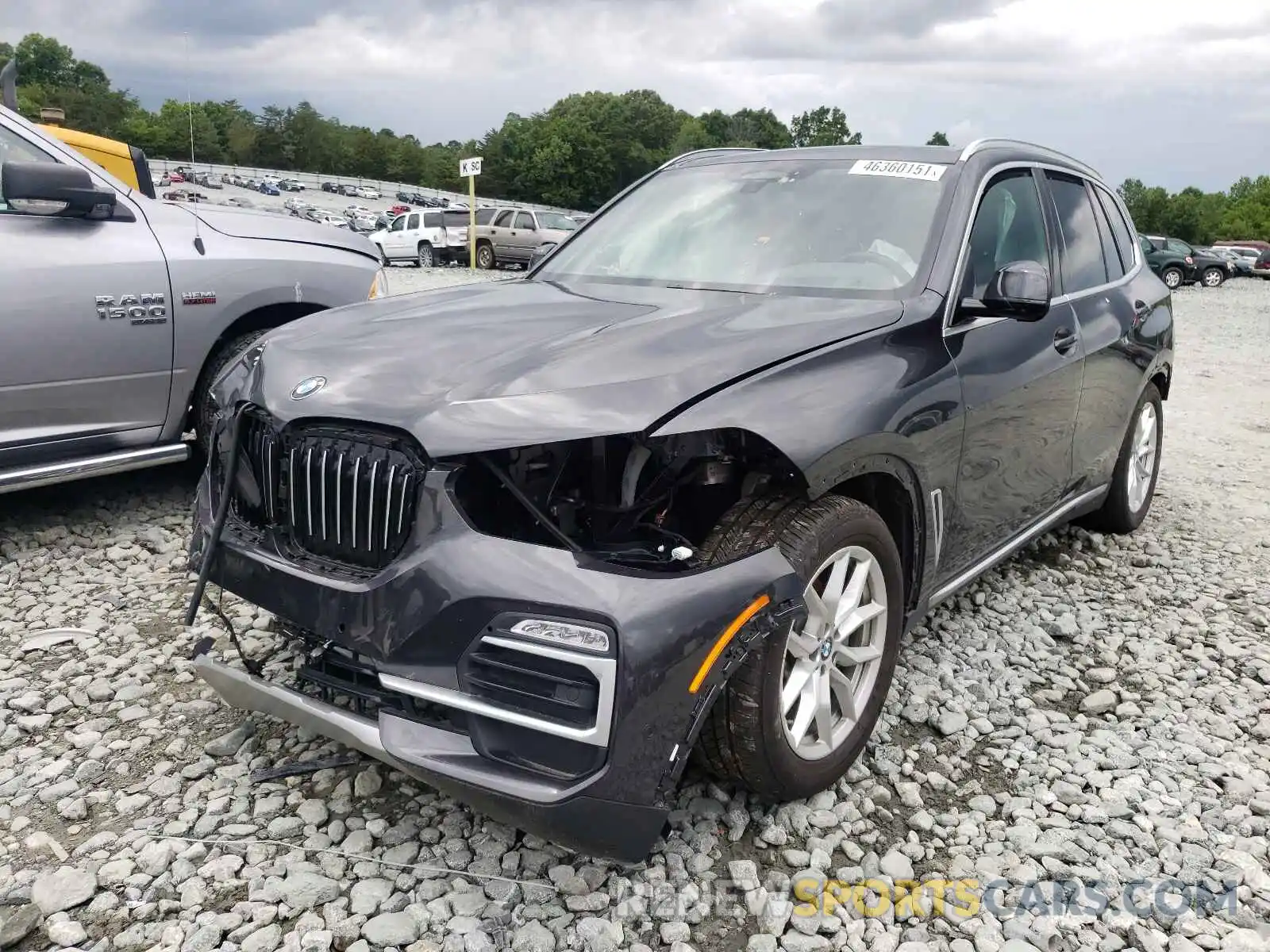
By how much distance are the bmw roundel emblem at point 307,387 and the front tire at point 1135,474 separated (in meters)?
3.82

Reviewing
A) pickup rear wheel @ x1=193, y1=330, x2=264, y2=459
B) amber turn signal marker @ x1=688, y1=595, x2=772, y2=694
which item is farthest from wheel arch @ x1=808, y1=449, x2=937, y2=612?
pickup rear wheel @ x1=193, y1=330, x2=264, y2=459

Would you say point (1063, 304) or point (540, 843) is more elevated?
point (1063, 304)

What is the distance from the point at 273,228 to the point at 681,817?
379 cm

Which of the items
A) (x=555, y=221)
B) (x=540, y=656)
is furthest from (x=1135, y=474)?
(x=555, y=221)

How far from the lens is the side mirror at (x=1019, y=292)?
9.77 ft

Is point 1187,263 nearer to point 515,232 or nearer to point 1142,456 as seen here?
point 515,232

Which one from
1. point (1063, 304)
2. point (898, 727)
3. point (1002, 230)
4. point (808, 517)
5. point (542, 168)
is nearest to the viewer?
point (808, 517)

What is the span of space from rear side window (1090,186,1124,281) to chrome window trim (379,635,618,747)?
3.49m

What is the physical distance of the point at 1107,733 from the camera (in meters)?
3.23

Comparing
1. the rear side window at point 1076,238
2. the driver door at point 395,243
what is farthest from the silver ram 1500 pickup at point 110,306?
the driver door at point 395,243

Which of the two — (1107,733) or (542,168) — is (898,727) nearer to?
(1107,733)

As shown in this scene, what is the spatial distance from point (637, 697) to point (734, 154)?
2.76 meters

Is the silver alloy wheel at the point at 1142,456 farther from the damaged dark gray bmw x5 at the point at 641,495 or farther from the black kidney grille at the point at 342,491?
the black kidney grille at the point at 342,491

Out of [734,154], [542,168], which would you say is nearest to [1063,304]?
[734,154]
